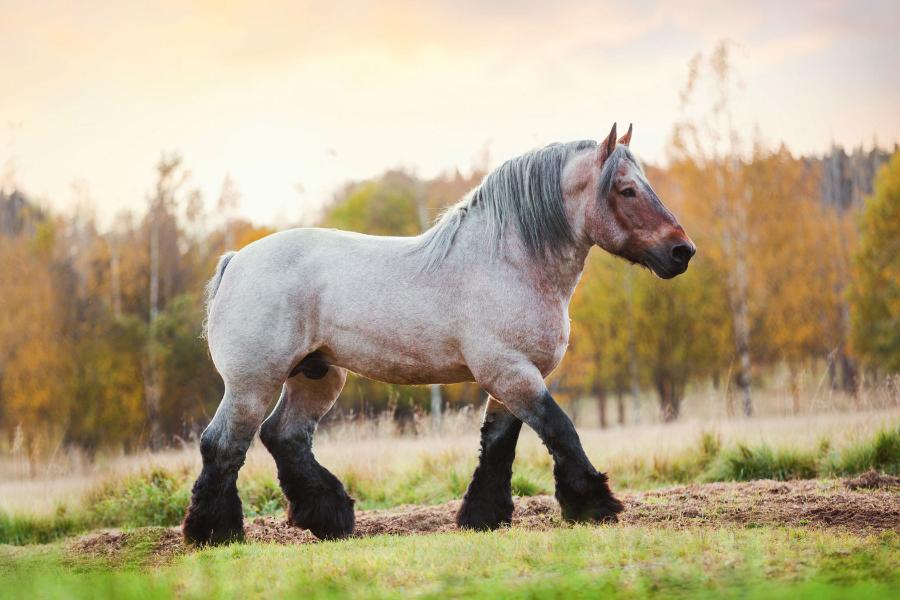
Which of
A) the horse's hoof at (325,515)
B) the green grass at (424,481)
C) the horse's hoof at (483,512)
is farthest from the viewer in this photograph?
the green grass at (424,481)

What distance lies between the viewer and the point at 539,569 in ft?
12.1

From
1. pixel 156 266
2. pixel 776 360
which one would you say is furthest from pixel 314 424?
pixel 776 360

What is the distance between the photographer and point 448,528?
5.72 m

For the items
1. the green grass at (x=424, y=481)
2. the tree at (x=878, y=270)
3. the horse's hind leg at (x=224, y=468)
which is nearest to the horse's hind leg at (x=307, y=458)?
the horse's hind leg at (x=224, y=468)

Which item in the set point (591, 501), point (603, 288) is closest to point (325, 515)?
point (591, 501)

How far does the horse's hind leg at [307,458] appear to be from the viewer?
Answer: 5.74 meters

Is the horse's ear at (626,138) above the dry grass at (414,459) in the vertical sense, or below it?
above

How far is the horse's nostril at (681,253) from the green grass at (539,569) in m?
1.65

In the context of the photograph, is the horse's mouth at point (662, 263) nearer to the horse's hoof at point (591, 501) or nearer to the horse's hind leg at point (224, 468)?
the horse's hoof at point (591, 501)

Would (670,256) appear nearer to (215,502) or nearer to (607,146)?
(607,146)

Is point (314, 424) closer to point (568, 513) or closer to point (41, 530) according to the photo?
point (568, 513)

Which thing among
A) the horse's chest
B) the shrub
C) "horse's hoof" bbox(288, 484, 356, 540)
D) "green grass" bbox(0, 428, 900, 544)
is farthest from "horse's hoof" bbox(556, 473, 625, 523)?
the shrub

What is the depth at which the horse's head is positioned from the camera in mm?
5199

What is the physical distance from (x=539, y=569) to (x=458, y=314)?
6.48ft
